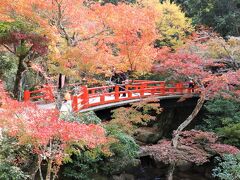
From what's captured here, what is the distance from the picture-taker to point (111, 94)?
17.0 m

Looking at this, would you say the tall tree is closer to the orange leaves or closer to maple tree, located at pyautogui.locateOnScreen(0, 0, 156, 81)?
maple tree, located at pyautogui.locateOnScreen(0, 0, 156, 81)

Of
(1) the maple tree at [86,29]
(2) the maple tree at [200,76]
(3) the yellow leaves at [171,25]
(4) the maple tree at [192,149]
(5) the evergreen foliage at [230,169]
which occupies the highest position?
(3) the yellow leaves at [171,25]

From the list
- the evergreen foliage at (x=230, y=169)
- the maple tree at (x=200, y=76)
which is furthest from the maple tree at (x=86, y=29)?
the evergreen foliage at (x=230, y=169)

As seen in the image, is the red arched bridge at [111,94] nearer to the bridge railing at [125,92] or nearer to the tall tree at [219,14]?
the bridge railing at [125,92]

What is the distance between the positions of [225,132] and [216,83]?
247 centimetres

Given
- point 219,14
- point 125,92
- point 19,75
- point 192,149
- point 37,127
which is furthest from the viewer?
point 219,14

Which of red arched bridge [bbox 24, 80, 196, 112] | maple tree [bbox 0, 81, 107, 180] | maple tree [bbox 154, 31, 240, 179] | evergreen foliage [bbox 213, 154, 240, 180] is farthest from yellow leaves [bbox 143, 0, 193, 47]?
maple tree [bbox 0, 81, 107, 180]

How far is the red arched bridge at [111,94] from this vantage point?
15082 millimetres

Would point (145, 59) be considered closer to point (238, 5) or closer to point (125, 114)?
point (125, 114)

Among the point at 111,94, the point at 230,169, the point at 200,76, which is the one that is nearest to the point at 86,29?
the point at 111,94

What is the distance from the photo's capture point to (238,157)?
14102mm

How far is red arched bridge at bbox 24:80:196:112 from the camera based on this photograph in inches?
594

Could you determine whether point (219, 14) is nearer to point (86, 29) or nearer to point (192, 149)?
point (192, 149)

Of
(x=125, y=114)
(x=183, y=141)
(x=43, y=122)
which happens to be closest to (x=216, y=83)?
(x=183, y=141)
